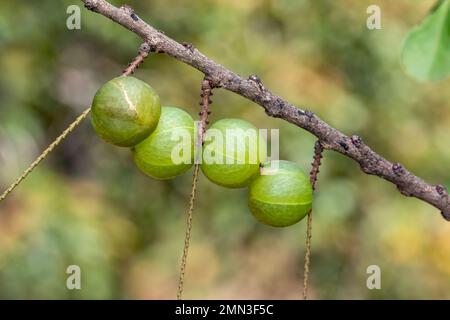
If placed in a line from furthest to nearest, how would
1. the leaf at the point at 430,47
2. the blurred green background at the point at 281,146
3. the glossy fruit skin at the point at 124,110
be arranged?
the blurred green background at the point at 281,146
the glossy fruit skin at the point at 124,110
the leaf at the point at 430,47

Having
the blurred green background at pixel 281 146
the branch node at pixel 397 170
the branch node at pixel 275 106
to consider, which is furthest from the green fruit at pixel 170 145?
the blurred green background at pixel 281 146

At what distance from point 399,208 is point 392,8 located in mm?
915

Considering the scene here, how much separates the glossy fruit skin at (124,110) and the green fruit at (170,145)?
33mm

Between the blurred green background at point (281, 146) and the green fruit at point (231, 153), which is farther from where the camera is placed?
the blurred green background at point (281, 146)

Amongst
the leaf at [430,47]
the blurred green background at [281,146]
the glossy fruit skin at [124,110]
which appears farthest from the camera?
the blurred green background at [281,146]

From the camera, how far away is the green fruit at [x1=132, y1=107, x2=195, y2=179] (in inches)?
34.6

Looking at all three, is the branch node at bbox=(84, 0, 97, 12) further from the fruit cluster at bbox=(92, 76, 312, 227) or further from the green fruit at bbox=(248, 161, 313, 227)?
the green fruit at bbox=(248, 161, 313, 227)

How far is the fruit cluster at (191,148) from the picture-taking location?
829 millimetres

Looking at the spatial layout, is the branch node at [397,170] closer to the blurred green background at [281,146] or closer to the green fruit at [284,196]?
the green fruit at [284,196]

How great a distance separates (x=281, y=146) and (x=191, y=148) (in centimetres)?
190

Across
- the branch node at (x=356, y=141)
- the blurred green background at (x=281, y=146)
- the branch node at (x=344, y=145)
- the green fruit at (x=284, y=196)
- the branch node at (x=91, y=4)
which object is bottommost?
the green fruit at (x=284, y=196)

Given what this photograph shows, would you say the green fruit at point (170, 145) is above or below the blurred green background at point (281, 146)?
below

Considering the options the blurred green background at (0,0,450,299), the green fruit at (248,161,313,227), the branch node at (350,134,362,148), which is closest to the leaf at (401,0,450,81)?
the branch node at (350,134,362,148)

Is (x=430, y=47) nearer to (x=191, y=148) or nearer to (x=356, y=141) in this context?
(x=356, y=141)
